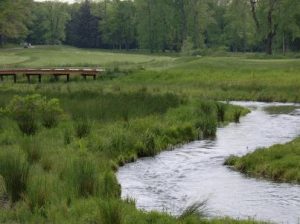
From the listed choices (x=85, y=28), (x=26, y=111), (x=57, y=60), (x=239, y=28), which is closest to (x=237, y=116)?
(x=26, y=111)

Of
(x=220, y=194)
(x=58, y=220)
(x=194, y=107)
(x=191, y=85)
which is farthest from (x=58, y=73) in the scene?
(x=58, y=220)

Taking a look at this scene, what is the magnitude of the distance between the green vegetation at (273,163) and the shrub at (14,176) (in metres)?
7.26

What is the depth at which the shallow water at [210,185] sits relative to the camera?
13.4 m

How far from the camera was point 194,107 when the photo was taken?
94.7 ft

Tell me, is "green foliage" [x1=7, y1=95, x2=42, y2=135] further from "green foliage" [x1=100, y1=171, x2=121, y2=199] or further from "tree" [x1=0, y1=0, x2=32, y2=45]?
"tree" [x1=0, y1=0, x2=32, y2=45]

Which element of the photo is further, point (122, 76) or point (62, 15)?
point (62, 15)

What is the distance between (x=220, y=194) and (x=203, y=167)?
11.9 ft

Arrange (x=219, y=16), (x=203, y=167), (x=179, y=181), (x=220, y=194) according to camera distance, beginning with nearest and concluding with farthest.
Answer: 1. (x=220, y=194)
2. (x=179, y=181)
3. (x=203, y=167)
4. (x=219, y=16)

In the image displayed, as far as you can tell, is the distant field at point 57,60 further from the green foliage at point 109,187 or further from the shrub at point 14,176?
the shrub at point 14,176

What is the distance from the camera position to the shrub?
40.6ft

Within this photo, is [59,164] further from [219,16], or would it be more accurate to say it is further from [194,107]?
[219,16]

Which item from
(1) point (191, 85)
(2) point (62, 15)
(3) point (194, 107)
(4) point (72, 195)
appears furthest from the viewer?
(2) point (62, 15)

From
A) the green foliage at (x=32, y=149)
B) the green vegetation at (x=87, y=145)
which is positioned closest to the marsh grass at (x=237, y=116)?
the green vegetation at (x=87, y=145)

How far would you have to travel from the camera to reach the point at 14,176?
12.6 metres
